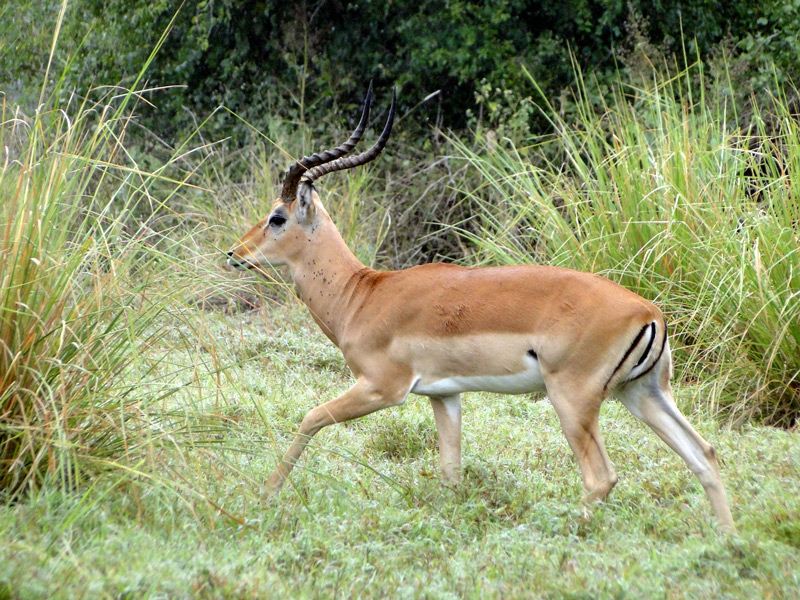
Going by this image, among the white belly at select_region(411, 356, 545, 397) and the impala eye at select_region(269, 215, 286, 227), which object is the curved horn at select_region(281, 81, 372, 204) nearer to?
the impala eye at select_region(269, 215, 286, 227)

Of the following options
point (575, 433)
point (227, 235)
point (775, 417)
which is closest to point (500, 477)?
point (575, 433)

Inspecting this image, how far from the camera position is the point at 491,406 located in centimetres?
644

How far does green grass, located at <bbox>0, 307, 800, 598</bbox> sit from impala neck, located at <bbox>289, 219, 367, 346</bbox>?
2.37 ft

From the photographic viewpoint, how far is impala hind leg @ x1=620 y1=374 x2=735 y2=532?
3.96 m

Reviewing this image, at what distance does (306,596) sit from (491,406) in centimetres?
350

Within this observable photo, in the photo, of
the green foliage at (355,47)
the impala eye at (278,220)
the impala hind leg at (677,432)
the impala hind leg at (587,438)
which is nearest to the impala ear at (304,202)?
the impala eye at (278,220)

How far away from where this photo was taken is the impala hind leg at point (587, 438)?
414cm

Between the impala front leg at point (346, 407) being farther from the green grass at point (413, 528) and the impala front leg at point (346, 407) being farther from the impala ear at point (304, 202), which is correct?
the impala ear at point (304, 202)

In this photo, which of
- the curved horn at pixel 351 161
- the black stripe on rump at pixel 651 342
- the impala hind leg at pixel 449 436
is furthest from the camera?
the curved horn at pixel 351 161

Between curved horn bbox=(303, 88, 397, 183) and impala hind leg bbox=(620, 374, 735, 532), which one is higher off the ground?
curved horn bbox=(303, 88, 397, 183)

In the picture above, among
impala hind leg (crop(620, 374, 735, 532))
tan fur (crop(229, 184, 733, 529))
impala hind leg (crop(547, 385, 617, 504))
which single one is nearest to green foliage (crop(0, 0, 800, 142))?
tan fur (crop(229, 184, 733, 529))

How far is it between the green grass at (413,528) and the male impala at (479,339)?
226 mm

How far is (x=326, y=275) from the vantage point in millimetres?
5262

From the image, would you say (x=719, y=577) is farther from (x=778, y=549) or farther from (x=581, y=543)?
(x=581, y=543)
